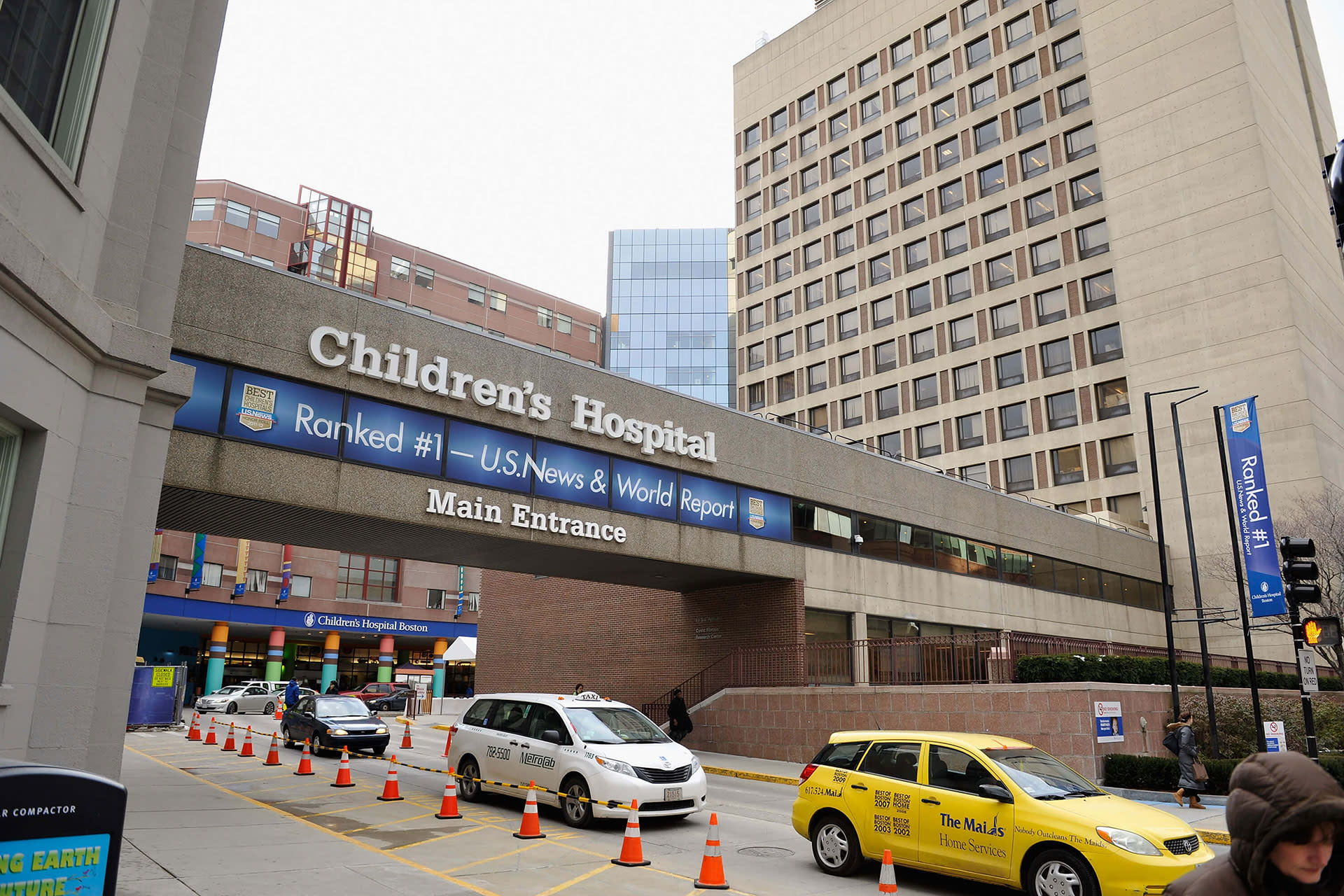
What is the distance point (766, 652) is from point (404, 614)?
43115 mm

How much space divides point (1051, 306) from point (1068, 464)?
8.79 metres

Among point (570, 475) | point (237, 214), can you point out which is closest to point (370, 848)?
point (570, 475)

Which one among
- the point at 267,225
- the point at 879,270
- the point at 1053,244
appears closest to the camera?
the point at 1053,244

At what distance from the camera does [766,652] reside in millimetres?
25359

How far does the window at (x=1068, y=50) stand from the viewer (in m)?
51.7

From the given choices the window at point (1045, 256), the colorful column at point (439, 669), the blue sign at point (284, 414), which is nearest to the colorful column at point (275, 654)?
the colorful column at point (439, 669)

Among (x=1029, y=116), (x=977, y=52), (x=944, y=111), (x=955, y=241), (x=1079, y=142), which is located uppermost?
(x=977, y=52)

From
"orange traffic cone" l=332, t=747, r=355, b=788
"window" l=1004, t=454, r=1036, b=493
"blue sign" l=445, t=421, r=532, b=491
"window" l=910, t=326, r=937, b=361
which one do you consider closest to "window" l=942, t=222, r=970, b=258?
"window" l=910, t=326, r=937, b=361

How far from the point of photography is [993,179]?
178 feet

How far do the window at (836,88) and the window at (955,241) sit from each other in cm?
1409

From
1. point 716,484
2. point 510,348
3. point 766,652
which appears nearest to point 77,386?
point 510,348

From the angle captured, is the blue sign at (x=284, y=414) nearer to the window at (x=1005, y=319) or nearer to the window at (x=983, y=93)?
the window at (x=1005, y=319)

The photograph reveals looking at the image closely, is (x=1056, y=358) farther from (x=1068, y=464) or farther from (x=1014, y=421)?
(x=1068, y=464)

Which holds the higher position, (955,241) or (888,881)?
(955,241)
